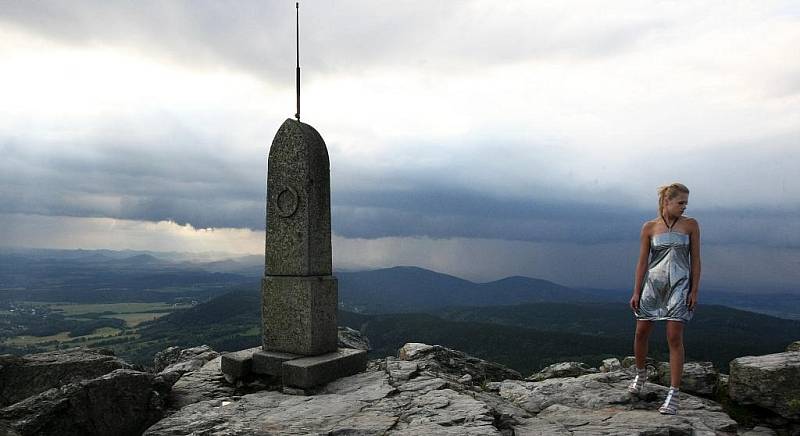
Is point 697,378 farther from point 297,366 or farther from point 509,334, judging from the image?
point 509,334

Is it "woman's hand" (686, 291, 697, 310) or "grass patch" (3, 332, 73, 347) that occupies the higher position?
"woman's hand" (686, 291, 697, 310)

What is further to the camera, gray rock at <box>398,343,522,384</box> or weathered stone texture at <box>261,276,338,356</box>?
gray rock at <box>398,343,522,384</box>

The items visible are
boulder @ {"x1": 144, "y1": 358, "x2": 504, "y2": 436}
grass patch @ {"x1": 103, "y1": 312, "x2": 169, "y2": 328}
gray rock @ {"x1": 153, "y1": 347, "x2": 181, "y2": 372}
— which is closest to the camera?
boulder @ {"x1": 144, "y1": 358, "x2": 504, "y2": 436}

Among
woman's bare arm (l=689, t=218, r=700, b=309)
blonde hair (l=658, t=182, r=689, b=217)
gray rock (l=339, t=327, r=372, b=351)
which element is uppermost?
blonde hair (l=658, t=182, r=689, b=217)

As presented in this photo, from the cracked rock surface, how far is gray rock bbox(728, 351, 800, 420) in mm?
503

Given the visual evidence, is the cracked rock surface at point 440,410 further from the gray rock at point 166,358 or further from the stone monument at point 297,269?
the gray rock at point 166,358

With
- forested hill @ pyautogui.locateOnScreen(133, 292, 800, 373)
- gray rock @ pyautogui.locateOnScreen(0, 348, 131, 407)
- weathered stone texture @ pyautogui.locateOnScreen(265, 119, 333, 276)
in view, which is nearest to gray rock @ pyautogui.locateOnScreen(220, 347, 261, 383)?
weathered stone texture @ pyautogui.locateOnScreen(265, 119, 333, 276)

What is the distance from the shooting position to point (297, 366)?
7836mm

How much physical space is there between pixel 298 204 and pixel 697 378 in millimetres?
7768

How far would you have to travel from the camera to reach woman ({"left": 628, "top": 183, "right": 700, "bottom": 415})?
6246 mm

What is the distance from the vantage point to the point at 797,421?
6.80 metres

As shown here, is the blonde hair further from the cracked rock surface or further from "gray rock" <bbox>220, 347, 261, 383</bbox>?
"gray rock" <bbox>220, 347, 261, 383</bbox>

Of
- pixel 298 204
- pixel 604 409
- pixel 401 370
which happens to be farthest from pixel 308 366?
pixel 604 409

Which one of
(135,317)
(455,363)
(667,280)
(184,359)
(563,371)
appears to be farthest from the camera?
(135,317)
